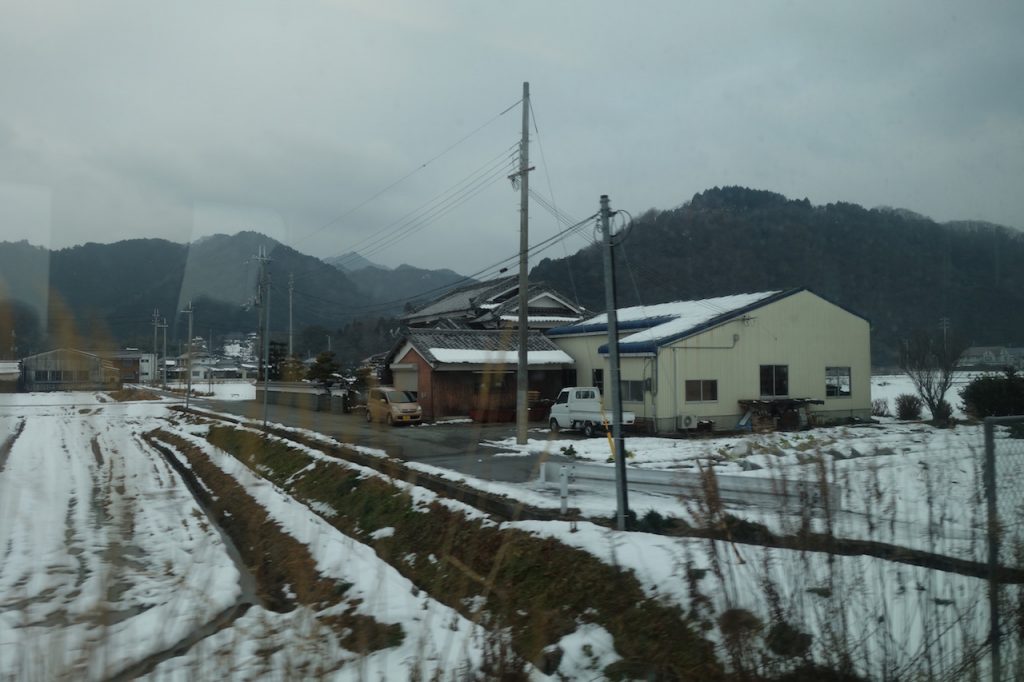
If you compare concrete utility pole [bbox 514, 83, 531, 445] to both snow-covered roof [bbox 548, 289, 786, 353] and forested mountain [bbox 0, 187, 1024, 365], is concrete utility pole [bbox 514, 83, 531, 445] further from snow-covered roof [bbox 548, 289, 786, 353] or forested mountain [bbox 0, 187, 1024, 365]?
snow-covered roof [bbox 548, 289, 786, 353]

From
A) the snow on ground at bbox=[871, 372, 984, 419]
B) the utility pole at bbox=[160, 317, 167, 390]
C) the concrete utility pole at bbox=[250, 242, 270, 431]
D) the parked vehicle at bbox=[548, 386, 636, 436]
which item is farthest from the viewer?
the concrete utility pole at bbox=[250, 242, 270, 431]

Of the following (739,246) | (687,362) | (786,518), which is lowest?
(786,518)

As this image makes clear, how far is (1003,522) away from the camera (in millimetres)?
3584

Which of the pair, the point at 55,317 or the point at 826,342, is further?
the point at 826,342

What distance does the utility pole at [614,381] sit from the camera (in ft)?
24.0

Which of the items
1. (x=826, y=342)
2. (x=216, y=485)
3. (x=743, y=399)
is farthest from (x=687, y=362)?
(x=216, y=485)

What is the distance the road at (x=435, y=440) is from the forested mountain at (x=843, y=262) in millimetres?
5659

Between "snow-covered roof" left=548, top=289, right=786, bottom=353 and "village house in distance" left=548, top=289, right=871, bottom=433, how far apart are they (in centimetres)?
4

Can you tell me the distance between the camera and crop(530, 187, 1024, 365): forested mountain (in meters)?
19.3

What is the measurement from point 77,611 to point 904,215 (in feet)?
72.8

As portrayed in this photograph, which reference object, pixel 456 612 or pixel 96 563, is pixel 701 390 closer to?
pixel 456 612

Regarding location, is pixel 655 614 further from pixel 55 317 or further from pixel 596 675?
pixel 55 317

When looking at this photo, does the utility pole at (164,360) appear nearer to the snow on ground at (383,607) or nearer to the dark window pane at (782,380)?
the snow on ground at (383,607)

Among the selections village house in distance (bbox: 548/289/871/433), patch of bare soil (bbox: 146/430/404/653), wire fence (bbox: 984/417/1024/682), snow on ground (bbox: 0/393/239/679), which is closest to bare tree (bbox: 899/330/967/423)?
village house in distance (bbox: 548/289/871/433)
